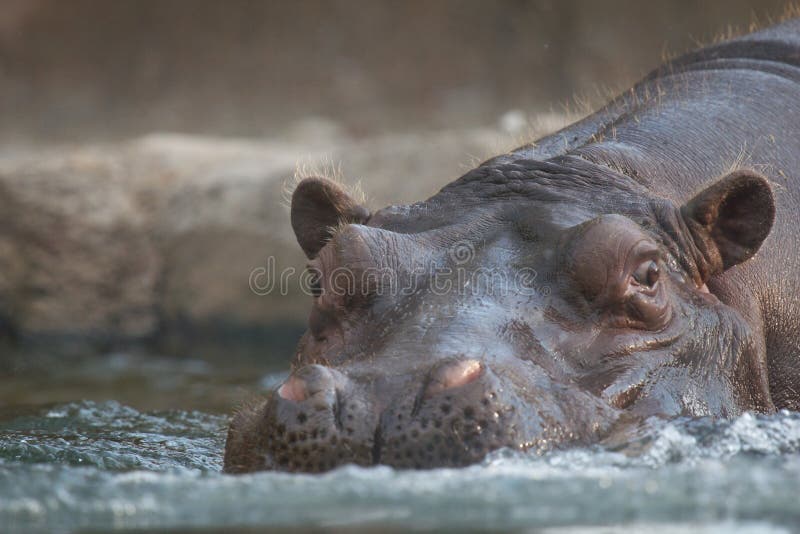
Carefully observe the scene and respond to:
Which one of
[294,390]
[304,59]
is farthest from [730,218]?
[304,59]

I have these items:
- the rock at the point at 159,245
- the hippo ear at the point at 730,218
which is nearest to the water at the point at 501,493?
the hippo ear at the point at 730,218

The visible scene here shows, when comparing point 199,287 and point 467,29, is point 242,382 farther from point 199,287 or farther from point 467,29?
point 467,29

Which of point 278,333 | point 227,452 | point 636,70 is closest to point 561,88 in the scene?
point 636,70

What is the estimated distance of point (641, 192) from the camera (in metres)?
4.82

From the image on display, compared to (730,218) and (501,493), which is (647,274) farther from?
(501,493)

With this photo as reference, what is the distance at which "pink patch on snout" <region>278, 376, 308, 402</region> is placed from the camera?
12.3ft

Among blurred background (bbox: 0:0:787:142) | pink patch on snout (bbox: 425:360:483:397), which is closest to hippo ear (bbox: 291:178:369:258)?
pink patch on snout (bbox: 425:360:483:397)

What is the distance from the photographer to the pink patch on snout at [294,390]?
12.3ft

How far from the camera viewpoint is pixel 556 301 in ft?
14.1

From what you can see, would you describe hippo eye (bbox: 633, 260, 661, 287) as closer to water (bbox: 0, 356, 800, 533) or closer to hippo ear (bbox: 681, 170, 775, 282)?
hippo ear (bbox: 681, 170, 775, 282)

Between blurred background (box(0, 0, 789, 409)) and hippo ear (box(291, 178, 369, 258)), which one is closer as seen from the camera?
hippo ear (box(291, 178, 369, 258))

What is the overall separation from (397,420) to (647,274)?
4.00 feet

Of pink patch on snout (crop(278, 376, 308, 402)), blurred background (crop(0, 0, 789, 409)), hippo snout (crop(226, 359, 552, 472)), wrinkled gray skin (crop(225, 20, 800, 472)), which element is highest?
blurred background (crop(0, 0, 789, 409))

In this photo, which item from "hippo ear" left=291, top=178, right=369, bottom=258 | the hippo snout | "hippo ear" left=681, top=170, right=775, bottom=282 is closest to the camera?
the hippo snout
